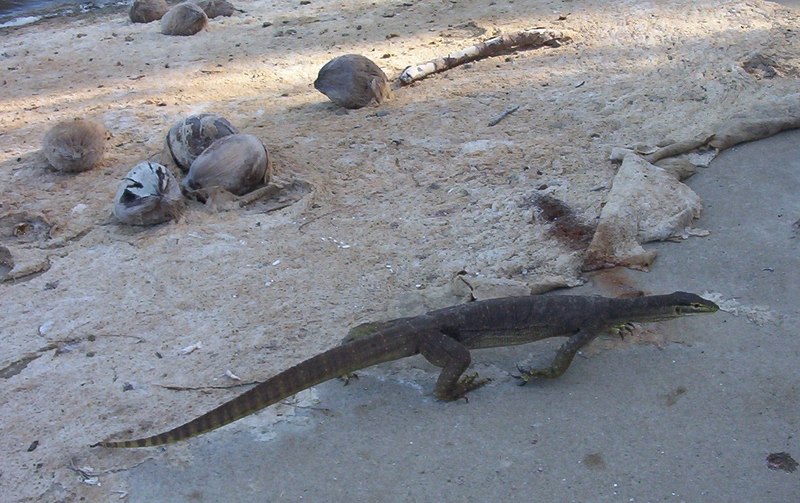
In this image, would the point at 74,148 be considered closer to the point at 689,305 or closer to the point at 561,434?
the point at 561,434

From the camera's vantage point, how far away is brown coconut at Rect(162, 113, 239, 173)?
Answer: 19.2 feet

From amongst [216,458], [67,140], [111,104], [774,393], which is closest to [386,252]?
[216,458]

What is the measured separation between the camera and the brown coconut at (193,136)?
5840mm

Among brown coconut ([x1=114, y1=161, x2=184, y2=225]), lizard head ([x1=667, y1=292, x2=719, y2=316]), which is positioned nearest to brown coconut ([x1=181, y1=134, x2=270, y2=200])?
brown coconut ([x1=114, y1=161, x2=184, y2=225])

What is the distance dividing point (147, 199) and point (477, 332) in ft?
8.18

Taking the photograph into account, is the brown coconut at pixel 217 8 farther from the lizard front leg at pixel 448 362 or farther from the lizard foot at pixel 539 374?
the lizard foot at pixel 539 374

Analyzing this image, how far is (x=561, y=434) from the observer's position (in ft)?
11.0

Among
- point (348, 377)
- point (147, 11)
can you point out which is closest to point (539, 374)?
point (348, 377)

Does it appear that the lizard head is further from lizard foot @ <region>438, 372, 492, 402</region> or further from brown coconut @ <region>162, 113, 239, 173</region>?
brown coconut @ <region>162, 113, 239, 173</region>

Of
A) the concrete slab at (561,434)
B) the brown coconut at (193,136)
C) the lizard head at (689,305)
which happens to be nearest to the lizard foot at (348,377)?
the concrete slab at (561,434)

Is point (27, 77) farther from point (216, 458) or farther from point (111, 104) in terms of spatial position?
point (216, 458)

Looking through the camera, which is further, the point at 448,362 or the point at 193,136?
the point at 193,136

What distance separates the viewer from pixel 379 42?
841 centimetres

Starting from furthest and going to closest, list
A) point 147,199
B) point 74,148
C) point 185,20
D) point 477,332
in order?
1. point 185,20
2. point 74,148
3. point 147,199
4. point 477,332
